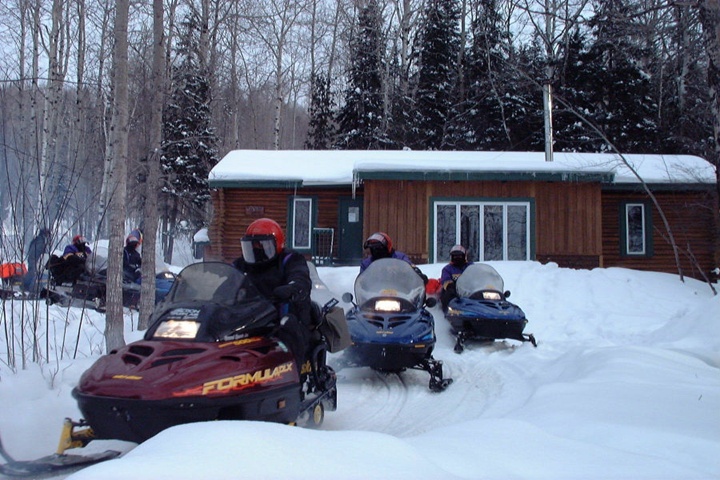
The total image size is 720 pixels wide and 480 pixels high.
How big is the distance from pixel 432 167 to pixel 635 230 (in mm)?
7005

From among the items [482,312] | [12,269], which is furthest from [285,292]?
[482,312]

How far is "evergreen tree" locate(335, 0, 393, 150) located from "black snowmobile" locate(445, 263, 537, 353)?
20636mm

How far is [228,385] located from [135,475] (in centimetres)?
115

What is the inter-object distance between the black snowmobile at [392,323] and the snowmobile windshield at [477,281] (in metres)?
1.83

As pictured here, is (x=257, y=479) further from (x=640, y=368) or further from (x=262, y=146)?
(x=262, y=146)

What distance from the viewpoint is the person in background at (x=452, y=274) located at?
8133 mm

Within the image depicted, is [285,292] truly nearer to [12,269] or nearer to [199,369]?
[199,369]

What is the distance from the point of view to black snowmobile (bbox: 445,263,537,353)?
7191mm

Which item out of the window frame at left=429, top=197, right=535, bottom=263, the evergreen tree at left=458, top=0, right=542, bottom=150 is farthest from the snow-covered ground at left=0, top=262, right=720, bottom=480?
the evergreen tree at left=458, top=0, right=542, bottom=150

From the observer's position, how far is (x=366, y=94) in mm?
28203

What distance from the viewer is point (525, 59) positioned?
1018 inches

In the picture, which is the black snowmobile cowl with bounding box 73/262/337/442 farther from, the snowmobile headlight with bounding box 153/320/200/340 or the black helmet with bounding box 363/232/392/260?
the black helmet with bounding box 363/232/392/260

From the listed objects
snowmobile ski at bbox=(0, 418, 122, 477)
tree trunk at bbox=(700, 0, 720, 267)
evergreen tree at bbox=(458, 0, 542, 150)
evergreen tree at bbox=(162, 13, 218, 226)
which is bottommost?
snowmobile ski at bbox=(0, 418, 122, 477)

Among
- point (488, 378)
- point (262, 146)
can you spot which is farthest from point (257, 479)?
point (262, 146)
